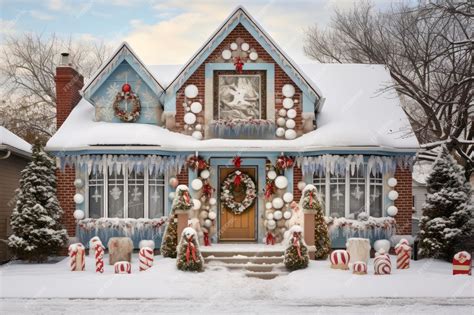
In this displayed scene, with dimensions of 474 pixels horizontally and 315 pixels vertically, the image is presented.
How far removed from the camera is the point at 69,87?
712 inches

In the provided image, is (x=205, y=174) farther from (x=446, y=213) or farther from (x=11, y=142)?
(x=446, y=213)

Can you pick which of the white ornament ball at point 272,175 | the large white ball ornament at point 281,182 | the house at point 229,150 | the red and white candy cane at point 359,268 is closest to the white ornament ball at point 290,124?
the house at point 229,150

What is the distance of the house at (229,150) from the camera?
16.1 m

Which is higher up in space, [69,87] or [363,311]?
[69,87]

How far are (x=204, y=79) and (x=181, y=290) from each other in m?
7.43

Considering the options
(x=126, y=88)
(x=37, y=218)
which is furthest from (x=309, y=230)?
(x=37, y=218)

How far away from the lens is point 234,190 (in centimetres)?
1688

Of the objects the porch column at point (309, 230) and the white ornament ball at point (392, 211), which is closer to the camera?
the porch column at point (309, 230)

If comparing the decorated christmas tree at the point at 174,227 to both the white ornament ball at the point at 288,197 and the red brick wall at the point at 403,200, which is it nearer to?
the white ornament ball at the point at 288,197

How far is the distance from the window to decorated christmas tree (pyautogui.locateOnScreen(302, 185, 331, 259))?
4.62m

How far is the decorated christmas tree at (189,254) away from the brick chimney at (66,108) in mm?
4829

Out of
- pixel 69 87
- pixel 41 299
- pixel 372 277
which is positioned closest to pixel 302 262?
pixel 372 277

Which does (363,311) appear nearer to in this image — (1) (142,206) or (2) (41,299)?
(2) (41,299)

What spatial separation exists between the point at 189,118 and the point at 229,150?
5.52 feet
